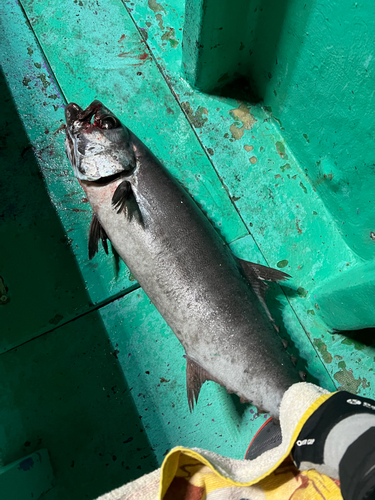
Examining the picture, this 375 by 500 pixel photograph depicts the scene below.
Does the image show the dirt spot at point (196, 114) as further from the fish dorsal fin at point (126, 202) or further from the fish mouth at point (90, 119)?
the fish dorsal fin at point (126, 202)

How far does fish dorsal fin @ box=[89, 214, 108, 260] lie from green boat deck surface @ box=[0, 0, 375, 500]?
116 millimetres

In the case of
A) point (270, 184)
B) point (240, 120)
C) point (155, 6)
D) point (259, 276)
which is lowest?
point (259, 276)

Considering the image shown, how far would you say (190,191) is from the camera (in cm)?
212

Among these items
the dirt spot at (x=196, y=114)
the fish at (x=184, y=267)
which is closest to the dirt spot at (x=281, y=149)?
the dirt spot at (x=196, y=114)

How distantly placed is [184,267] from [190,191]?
690 millimetres

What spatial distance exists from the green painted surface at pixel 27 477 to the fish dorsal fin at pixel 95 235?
3.69 ft

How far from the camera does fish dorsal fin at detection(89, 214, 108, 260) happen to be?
1868 mm

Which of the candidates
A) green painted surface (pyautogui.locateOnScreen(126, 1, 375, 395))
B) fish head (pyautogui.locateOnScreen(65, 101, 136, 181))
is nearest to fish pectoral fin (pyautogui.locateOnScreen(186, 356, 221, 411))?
green painted surface (pyautogui.locateOnScreen(126, 1, 375, 395))

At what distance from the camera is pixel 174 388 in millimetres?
1942

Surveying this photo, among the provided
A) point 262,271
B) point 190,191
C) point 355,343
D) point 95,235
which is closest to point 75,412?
point 95,235

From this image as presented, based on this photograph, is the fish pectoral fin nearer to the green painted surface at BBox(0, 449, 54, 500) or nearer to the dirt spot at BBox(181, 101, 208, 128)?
the green painted surface at BBox(0, 449, 54, 500)

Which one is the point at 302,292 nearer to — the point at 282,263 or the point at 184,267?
the point at 282,263

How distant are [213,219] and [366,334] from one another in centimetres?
124

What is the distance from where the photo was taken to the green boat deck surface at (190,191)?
5.90 feet
